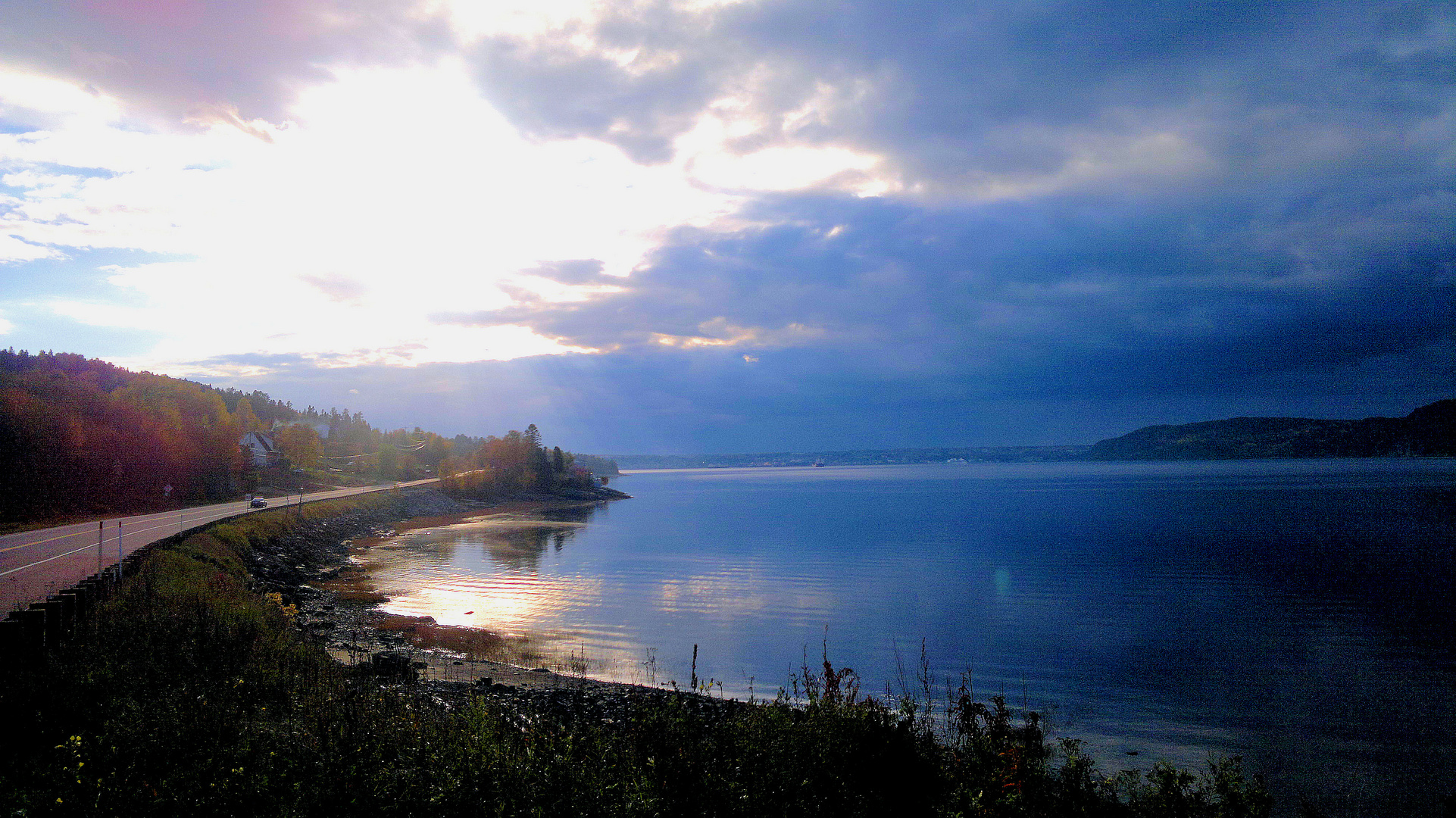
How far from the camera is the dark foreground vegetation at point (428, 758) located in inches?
293

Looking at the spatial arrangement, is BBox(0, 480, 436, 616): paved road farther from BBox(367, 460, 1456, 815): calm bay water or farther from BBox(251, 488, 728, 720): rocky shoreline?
BBox(367, 460, 1456, 815): calm bay water

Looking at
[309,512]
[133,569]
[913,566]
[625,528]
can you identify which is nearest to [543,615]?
[133,569]

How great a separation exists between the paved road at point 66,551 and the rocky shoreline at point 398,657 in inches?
208

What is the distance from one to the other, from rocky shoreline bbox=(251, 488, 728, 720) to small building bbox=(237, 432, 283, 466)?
6287 centimetres

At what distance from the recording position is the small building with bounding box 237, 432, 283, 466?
114062 millimetres

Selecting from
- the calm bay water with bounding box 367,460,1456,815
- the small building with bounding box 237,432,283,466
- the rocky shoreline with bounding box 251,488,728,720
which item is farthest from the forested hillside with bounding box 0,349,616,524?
the calm bay water with bounding box 367,460,1456,815

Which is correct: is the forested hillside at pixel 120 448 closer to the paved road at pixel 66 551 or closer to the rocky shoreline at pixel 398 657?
the paved road at pixel 66 551

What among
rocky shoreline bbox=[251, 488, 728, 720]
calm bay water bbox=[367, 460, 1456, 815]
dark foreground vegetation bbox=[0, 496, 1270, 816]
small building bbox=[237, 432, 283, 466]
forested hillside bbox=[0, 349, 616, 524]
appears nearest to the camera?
dark foreground vegetation bbox=[0, 496, 1270, 816]

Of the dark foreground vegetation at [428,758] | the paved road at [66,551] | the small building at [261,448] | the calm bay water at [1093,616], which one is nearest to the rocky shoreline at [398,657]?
the dark foreground vegetation at [428,758]

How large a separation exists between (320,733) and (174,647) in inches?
274

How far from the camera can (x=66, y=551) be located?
26.2 m

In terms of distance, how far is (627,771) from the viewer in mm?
8406

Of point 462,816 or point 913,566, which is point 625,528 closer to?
point 913,566

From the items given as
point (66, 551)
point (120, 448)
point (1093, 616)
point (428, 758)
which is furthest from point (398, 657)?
point (120, 448)
